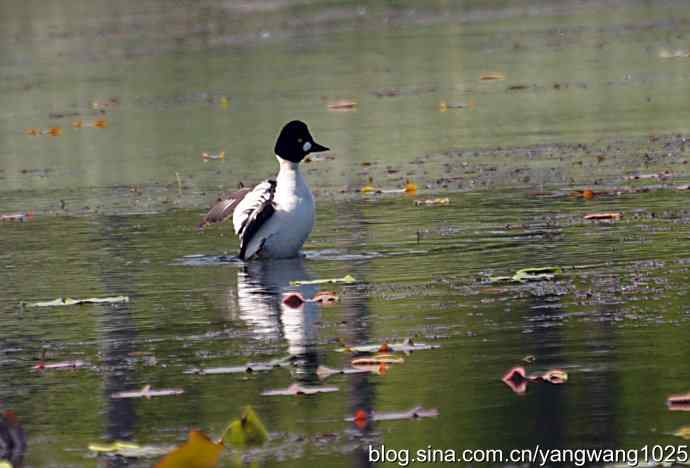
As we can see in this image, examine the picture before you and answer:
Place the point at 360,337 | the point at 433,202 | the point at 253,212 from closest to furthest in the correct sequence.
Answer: the point at 360,337
the point at 253,212
the point at 433,202

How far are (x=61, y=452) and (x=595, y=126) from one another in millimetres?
14740

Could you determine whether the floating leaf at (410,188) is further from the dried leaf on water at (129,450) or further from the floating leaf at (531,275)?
the dried leaf on water at (129,450)

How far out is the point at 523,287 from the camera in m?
11.8

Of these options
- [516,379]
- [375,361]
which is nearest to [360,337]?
[375,361]

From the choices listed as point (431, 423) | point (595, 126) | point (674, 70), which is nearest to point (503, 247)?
point (431, 423)

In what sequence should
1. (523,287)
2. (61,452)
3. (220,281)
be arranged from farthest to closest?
(220,281) → (523,287) → (61,452)

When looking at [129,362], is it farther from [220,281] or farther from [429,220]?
[429,220]

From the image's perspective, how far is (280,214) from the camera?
1409 cm

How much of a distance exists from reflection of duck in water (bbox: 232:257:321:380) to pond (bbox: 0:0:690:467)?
32 millimetres

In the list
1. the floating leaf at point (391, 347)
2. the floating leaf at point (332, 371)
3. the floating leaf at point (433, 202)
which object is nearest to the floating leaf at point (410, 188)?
the floating leaf at point (433, 202)

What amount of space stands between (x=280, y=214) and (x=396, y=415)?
5748 mm

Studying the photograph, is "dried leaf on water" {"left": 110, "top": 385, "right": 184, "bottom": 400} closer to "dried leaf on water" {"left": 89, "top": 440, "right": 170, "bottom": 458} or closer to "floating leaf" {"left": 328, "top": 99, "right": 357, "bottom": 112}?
"dried leaf on water" {"left": 89, "top": 440, "right": 170, "bottom": 458}

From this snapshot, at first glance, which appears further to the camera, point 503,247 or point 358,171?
point 358,171

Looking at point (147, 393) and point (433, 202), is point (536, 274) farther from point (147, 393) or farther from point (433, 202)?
point (433, 202)
